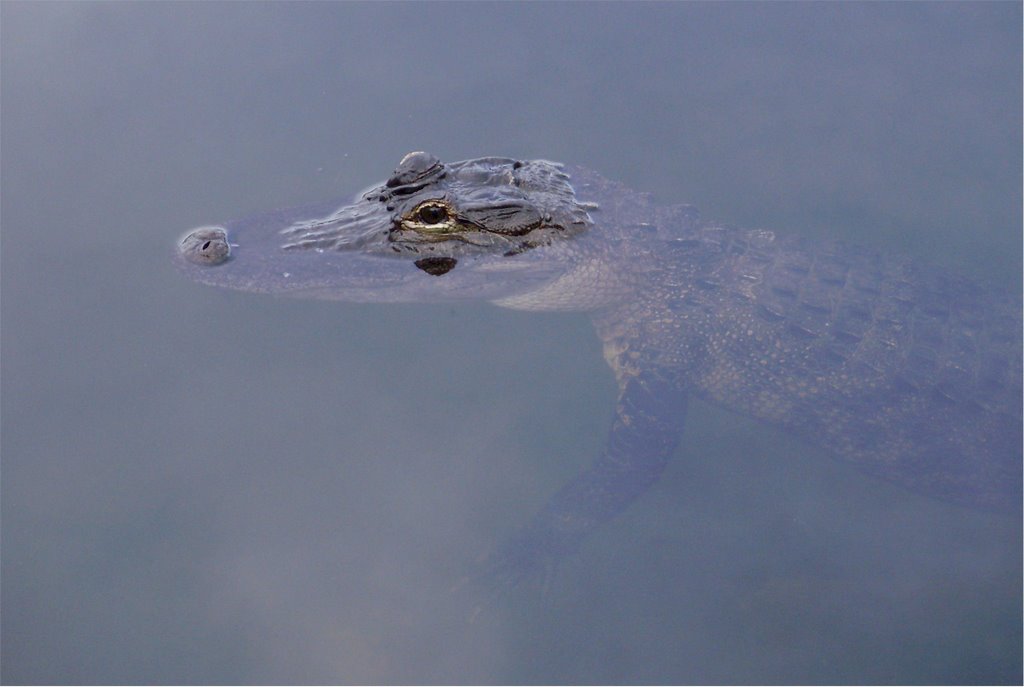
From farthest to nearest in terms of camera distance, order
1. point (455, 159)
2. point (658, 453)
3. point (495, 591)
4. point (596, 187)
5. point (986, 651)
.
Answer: point (455, 159)
point (596, 187)
point (658, 453)
point (495, 591)
point (986, 651)

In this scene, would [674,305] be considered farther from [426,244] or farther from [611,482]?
[426,244]

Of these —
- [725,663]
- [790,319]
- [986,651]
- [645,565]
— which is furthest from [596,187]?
[986,651]

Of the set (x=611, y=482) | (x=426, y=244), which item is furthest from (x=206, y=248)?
(x=611, y=482)

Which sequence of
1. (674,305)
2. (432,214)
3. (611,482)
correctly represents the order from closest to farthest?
(611,482), (432,214), (674,305)

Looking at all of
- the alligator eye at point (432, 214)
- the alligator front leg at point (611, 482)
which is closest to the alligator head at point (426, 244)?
the alligator eye at point (432, 214)

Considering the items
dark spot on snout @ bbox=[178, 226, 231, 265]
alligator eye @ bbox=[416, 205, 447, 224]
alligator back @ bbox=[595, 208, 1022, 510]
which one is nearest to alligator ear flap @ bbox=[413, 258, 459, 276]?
alligator eye @ bbox=[416, 205, 447, 224]

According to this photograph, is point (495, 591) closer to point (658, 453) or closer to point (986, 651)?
point (658, 453)

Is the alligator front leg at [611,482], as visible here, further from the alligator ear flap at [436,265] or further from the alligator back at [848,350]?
the alligator ear flap at [436,265]

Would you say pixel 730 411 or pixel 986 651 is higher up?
pixel 730 411
